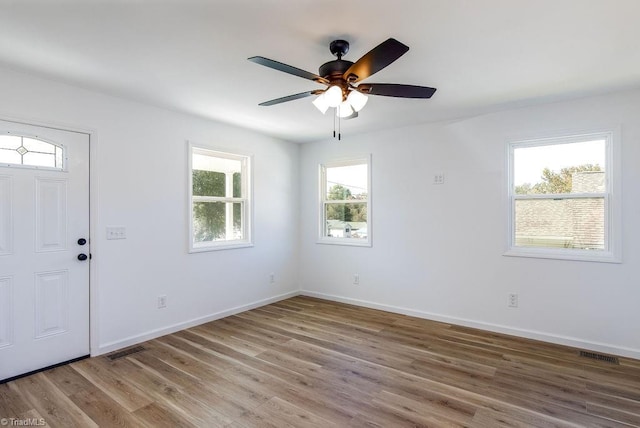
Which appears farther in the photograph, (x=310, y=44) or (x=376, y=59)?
(x=310, y=44)

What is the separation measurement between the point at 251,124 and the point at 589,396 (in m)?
4.21

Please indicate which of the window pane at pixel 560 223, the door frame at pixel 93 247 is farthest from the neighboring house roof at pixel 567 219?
the door frame at pixel 93 247

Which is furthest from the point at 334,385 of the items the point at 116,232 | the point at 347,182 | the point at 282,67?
the point at 347,182

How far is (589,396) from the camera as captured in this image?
2438 millimetres

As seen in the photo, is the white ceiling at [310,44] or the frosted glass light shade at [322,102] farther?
the frosted glass light shade at [322,102]

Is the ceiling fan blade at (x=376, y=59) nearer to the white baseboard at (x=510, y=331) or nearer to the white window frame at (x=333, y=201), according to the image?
the white window frame at (x=333, y=201)

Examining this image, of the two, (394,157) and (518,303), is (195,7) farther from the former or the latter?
(518,303)

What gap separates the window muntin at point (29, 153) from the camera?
270cm

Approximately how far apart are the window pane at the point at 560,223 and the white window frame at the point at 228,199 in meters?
3.34

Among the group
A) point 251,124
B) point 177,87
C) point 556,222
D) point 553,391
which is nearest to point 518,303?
point 556,222

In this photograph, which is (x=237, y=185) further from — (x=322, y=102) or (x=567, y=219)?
(x=567, y=219)

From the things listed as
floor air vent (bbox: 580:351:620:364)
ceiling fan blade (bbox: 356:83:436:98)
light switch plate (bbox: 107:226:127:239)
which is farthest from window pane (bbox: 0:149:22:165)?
floor air vent (bbox: 580:351:620:364)

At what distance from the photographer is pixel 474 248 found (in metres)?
3.91

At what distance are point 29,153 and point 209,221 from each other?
74.5 inches
